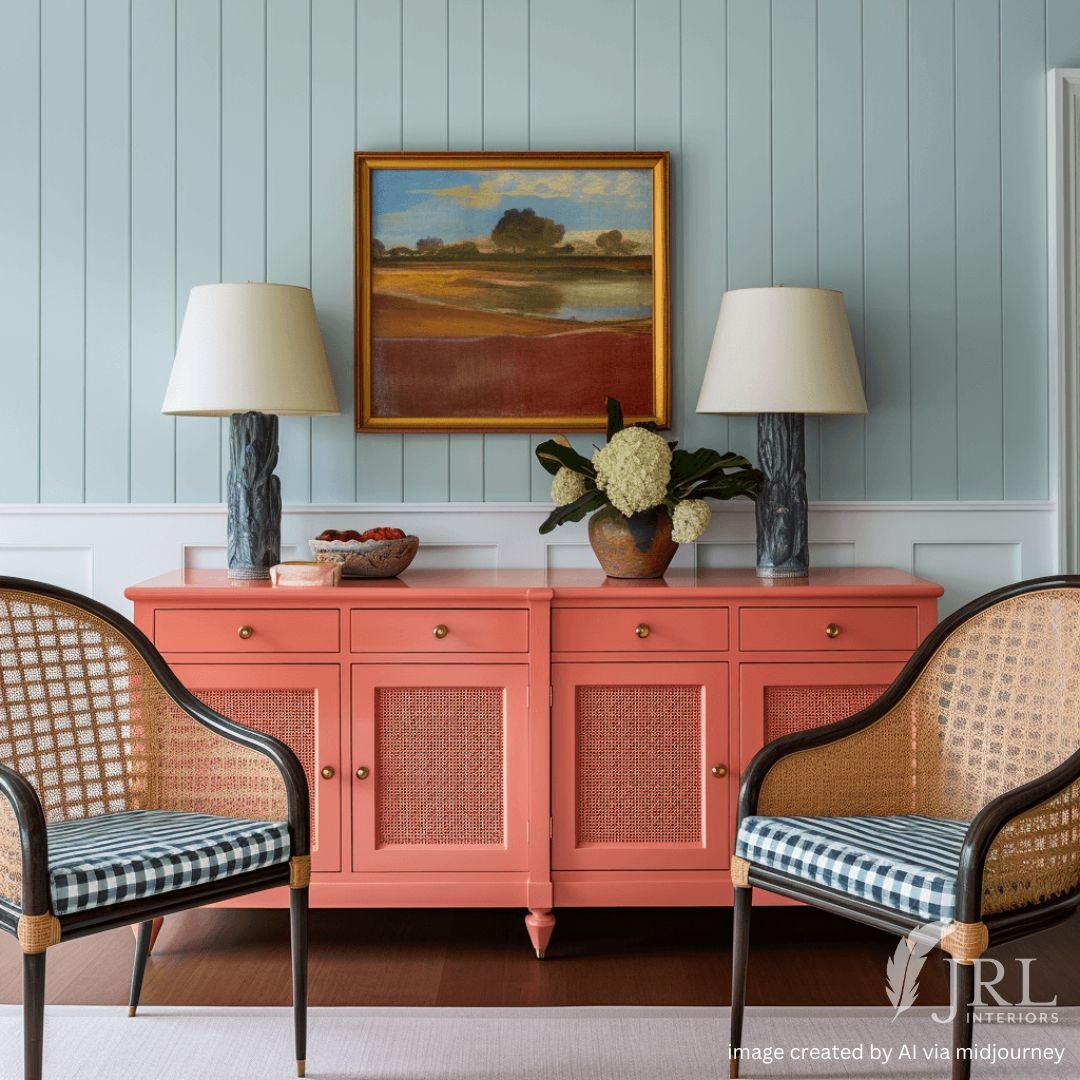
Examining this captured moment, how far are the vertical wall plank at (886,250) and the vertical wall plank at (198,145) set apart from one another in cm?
164

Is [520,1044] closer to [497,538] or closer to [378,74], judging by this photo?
[497,538]

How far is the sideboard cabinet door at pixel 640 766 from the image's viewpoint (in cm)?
250

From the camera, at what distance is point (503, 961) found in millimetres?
2523

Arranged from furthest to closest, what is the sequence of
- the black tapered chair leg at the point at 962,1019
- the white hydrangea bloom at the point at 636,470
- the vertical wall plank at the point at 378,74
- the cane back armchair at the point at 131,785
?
the vertical wall plank at the point at 378,74
the white hydrangea bloom at the point at 636,470
the cane back armchair at the point at 131,785
the black tapered chair leg at the point at 962,1019

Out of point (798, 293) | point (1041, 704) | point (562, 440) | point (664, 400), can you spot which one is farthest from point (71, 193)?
point (1041, 704)

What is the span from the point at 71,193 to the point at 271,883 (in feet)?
6.16

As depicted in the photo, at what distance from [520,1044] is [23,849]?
3.17 ft

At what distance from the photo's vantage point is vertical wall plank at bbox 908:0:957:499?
115 inches

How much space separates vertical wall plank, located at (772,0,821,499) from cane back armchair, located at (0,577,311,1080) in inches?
69.6

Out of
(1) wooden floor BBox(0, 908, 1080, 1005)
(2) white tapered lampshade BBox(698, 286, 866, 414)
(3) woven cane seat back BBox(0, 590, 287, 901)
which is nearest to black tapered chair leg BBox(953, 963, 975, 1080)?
(1) wooden floor BBox(0, 908, 1080, 1005)

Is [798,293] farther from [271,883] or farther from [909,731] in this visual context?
[271,883]

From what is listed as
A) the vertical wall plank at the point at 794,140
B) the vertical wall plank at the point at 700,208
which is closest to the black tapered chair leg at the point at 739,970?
the vertical wall plank at the point at 700,208

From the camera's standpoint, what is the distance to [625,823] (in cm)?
251

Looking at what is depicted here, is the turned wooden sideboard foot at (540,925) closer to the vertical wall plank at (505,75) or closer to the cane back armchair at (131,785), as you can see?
the cane back armchair at (131,785)
